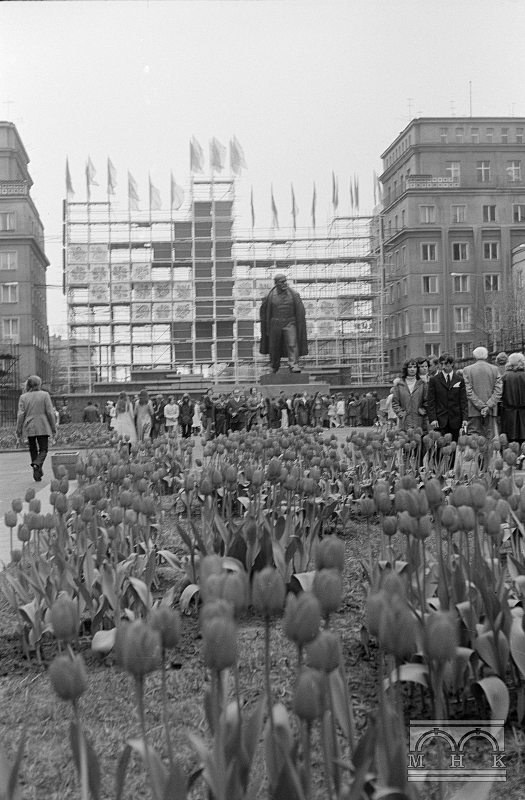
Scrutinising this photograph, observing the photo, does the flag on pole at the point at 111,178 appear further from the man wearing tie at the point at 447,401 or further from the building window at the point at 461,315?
the man wearing tie at the point at 447,401

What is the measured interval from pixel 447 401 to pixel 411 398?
30.9 inches

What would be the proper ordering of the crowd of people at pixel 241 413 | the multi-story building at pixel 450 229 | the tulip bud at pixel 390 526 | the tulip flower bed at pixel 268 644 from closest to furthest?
1. the tulip flower bed at pixel 268 644
2. the tulip bud at pixel 390 526
3. the crowd of people at pixel 241 413
4. the multi-story building at pixel 450 229

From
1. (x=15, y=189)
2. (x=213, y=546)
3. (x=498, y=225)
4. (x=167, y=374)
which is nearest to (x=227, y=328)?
(x=167, y=374)

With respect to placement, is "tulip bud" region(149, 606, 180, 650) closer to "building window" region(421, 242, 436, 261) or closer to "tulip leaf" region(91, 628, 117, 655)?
"tulip leaf" region(91, 628, 117, 655)

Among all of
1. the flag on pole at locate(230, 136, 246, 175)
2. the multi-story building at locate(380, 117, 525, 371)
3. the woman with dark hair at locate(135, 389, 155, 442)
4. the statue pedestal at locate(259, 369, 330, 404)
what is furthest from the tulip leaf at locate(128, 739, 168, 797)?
the multi-story building at locate(380, 117, 525, 371)

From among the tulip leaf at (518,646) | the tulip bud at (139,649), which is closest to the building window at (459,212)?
the tulip leaf at (518,646)

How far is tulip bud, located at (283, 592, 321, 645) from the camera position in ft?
3.89

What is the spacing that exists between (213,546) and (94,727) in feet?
4.19

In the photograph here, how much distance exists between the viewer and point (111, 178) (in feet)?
151

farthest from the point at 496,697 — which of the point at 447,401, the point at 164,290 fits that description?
the point at 164,290

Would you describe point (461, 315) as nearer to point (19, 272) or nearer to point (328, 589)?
point (19, 272)

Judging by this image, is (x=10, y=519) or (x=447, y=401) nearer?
(x=10, y=519)

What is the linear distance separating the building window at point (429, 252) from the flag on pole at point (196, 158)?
14.6 metres

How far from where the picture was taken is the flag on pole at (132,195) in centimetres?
4553
